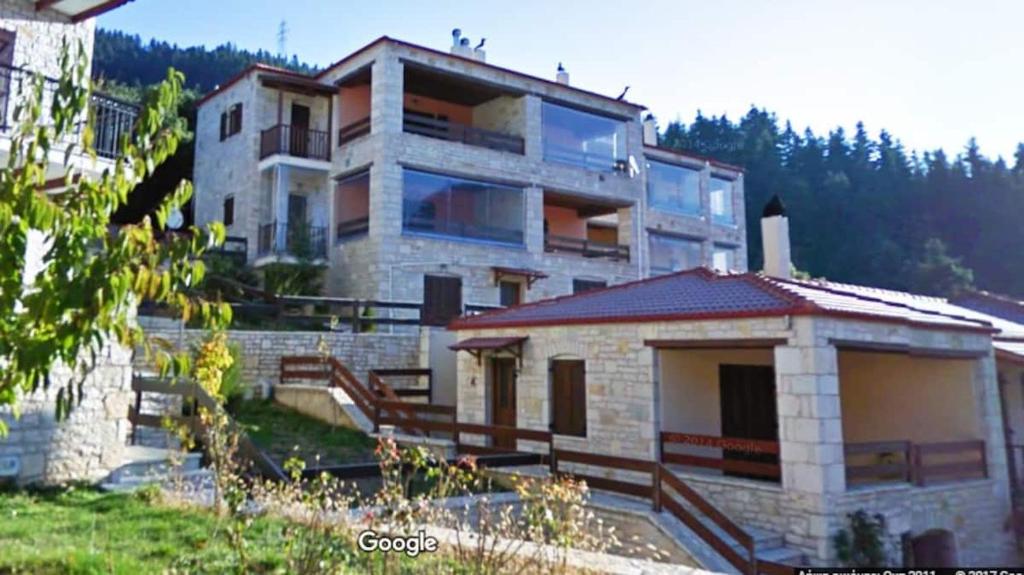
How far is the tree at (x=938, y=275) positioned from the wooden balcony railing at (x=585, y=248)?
1248 inches

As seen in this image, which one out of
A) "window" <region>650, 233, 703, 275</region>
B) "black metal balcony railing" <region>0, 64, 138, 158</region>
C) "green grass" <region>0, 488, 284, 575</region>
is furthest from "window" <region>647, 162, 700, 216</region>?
"green grass" <region>0, 488, 284, 575</region>

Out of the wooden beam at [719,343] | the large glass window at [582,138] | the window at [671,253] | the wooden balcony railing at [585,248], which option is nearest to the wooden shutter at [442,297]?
the wooden balcony railing at [585,248]

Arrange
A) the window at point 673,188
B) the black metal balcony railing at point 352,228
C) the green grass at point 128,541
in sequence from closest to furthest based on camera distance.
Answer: the green grass at point 128,541, the black metal balcony railing at point 352,228, the window at point 673,188

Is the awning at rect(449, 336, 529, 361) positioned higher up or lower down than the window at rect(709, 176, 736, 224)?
lower down

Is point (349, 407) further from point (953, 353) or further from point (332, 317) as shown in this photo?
point (953, 353)

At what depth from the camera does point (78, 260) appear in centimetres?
326

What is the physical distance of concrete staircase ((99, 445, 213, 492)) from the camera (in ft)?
28.2

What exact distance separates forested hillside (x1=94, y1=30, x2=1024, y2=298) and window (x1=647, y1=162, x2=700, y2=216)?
23286 millimetres

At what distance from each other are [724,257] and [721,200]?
2.61 metres

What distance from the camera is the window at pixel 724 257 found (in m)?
31.8

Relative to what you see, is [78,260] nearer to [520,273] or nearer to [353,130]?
[520,273]

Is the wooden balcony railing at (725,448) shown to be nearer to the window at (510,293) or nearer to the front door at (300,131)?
the window at (510,293)

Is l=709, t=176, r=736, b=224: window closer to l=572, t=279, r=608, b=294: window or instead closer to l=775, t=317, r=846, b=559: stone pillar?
l=572, t=279, r=608, b=294: window

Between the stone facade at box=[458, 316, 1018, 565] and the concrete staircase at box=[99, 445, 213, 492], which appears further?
the stone facade at box=[458, 316, 1018, 565]
